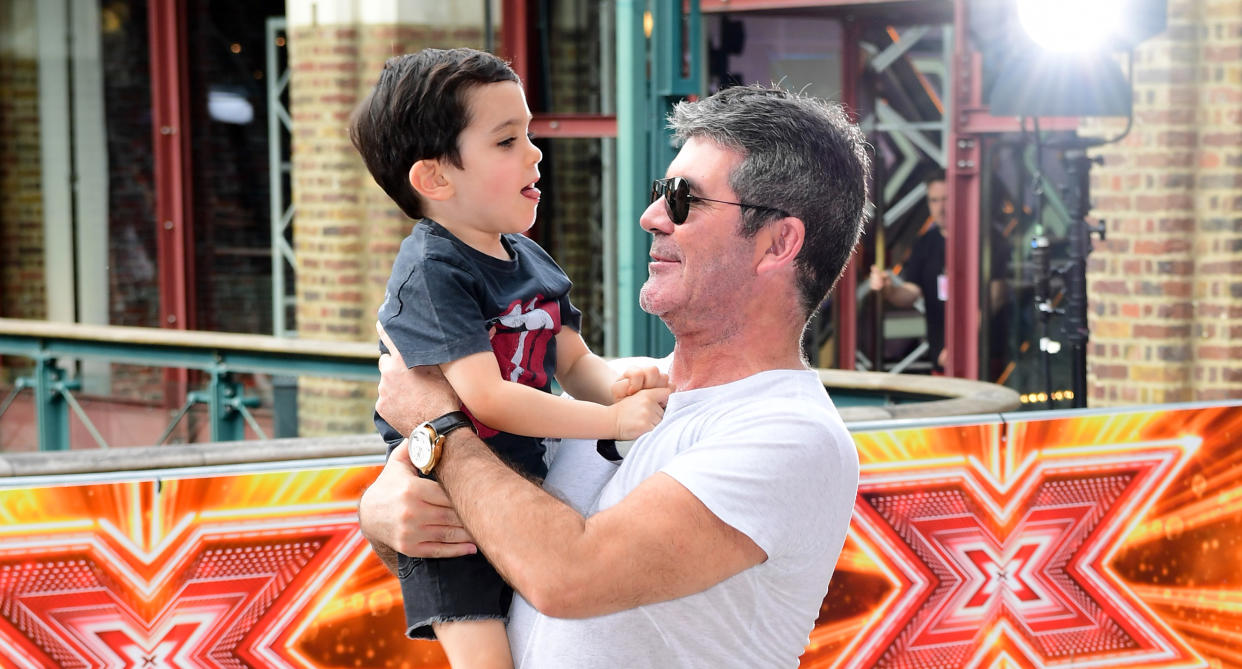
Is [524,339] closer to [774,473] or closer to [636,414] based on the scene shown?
[636,414]

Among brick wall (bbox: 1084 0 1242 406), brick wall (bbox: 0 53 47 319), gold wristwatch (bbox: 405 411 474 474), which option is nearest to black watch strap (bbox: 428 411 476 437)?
gold wristwatch (bbox: 405 411 474 474)

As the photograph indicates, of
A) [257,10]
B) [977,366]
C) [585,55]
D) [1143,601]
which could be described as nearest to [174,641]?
[1143,601]

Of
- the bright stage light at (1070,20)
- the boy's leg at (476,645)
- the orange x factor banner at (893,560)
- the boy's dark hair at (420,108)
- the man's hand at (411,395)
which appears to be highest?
the bright stage light at (1070,20)

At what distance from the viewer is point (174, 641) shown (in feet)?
11.2

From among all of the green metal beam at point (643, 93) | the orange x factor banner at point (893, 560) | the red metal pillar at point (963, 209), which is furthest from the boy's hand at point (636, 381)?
the red metal pillar at point (963, 209)

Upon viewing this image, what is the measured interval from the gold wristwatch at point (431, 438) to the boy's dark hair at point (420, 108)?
39cm

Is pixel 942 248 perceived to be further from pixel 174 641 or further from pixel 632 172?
pixel 174 641

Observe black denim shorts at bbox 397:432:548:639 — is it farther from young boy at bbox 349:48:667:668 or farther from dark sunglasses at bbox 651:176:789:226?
dark sunglasses at bbox 651:176:789:226

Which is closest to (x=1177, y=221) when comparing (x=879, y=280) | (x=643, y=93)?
(x=879, y=280)

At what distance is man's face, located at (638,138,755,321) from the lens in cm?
199

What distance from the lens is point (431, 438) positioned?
75.7 inches

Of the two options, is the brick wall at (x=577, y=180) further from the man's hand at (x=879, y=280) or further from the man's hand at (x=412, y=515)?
the man's hand at (x=412, y=515)

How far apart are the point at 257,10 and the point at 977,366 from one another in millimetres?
5802

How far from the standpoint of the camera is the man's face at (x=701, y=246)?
1.99 meters
